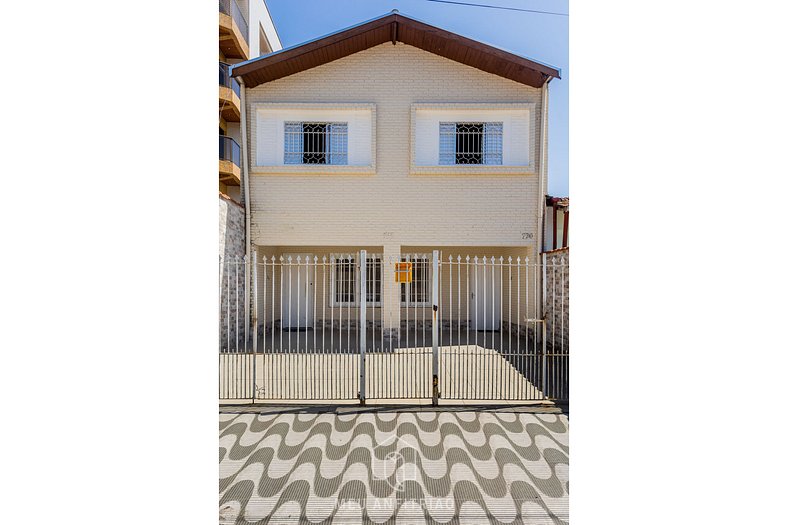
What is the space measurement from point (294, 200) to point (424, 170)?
2.72 m

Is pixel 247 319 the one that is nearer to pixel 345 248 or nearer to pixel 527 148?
pixel 345 248

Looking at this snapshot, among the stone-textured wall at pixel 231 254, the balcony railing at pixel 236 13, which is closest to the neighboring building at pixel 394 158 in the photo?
the stone-textured wall at pixel 231 254

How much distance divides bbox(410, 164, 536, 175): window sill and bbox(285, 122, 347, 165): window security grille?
1.60 metres

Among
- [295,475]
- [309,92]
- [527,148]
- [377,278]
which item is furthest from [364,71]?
[295,475]

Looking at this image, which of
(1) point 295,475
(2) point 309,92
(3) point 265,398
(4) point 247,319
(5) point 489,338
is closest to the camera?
(1) point 295,475

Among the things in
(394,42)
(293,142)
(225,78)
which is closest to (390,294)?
(293,142)

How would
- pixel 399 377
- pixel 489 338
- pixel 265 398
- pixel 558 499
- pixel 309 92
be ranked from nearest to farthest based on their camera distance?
pixel 558 499 → pixel 265 398 → pixel 399 377 → pixel 309 92 → pixel 489 338

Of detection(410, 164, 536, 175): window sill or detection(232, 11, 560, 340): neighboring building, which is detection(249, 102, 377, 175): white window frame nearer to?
detection(232, 11, 560, 340): neighboring building

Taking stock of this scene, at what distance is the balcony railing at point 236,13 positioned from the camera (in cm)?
845

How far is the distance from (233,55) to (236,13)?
41.3 inches

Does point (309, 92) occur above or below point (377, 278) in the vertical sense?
above

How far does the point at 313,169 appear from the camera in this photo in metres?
6.94

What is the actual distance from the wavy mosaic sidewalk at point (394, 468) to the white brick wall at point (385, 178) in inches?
166

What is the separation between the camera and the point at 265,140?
7.09 m
